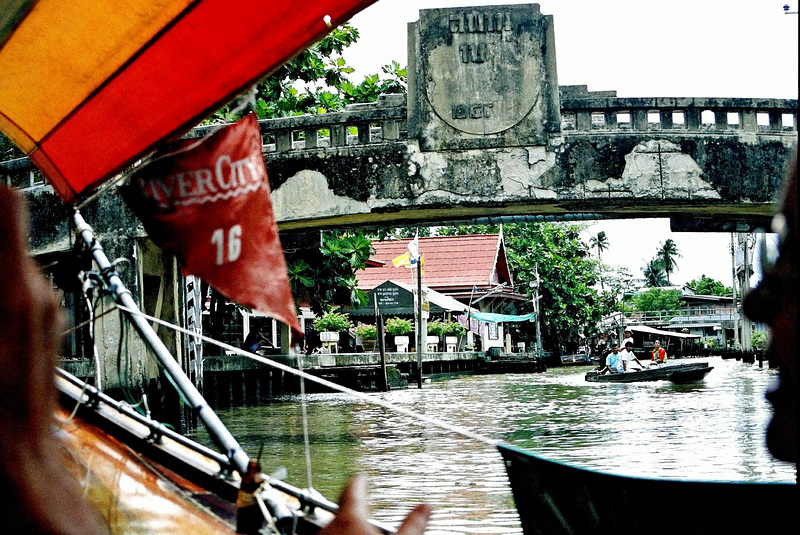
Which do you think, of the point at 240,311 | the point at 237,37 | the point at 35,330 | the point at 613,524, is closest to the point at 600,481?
the point at 613,524

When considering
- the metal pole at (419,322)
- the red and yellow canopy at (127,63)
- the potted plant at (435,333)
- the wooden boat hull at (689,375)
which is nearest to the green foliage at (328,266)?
the metal pole at (419,322)

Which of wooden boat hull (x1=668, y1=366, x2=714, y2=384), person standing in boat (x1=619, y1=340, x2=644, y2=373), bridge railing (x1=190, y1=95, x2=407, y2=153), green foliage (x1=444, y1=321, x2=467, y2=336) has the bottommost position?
wooden boat hull (x1=668, y1=366, x2=714, y2=384)

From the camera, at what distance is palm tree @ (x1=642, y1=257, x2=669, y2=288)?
106 metres

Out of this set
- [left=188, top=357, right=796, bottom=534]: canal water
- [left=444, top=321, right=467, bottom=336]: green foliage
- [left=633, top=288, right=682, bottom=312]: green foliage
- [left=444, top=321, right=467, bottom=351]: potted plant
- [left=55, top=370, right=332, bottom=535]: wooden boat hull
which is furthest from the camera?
[left=633, top=288, right=682, bottom=312]: green foliage

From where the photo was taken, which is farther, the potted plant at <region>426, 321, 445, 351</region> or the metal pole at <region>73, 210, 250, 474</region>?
the potted plant at <region>426, 321, 445, 351</region>

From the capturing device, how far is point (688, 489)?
2.21 meters

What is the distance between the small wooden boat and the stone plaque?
13.0m

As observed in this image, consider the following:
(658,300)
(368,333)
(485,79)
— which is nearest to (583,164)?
(485,79)

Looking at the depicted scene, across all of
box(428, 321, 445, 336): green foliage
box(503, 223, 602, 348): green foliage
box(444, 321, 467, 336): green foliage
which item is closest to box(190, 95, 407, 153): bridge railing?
box(428, 321, 445, 336): green foliage

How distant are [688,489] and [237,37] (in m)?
2.73

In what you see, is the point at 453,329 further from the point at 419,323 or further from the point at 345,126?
the point at 345,126

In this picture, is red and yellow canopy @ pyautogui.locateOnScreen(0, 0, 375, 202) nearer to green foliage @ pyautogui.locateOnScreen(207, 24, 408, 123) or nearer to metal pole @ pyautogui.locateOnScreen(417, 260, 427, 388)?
green foliage @ pyautogui.locateOnScreen(207, 24, 408, 123)

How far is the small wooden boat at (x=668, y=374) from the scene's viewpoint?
21547 mm

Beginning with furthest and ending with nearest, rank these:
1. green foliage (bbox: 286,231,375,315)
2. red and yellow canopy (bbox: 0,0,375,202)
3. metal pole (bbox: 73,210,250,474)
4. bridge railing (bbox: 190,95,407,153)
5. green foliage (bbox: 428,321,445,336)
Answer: green foliage (bbox: 428,321,445,336), green foliage (bbox: 286,231,375,315), bridge railing (bbox: 190,95,407,153), red and yellow canopy (bbox: 0,0,375,202), metal pole (bbox: 73,210,250,474)
